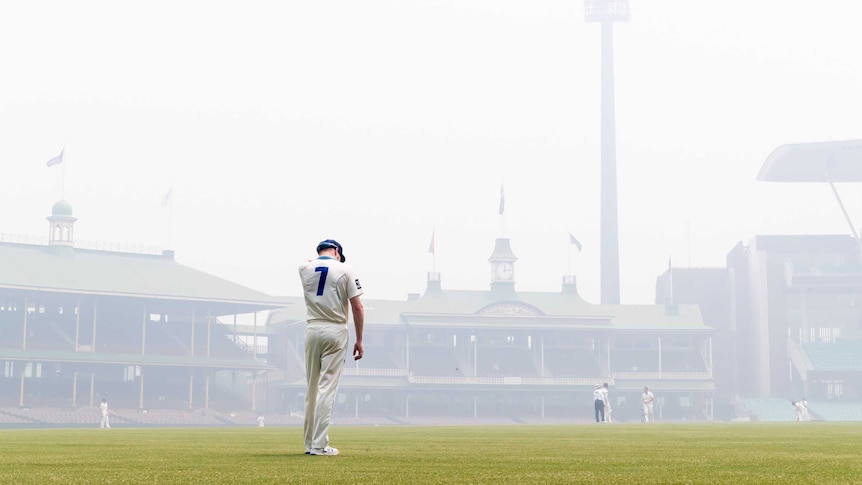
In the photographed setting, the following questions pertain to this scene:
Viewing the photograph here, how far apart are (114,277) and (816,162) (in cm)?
5156

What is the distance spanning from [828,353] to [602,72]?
4240 cm

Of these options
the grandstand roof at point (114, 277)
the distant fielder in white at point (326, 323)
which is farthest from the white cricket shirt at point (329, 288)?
the grandstand roof at point (114, 277)

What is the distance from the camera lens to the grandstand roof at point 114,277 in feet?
237

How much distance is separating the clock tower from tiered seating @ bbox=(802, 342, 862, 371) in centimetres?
2330

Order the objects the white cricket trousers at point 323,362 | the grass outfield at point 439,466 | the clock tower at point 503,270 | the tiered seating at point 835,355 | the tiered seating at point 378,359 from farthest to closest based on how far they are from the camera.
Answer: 1. the clock tower at point 503,270
2. the tiered seating at point 378,359
3. the tiered seating at point 835,355
4. the white cricket trousers at point 323,362
5. the grass outfield at point 439,466

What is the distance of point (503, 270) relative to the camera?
99.1m

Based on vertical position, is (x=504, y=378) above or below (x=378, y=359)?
below

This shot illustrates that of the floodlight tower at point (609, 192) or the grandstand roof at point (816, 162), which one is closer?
the grandstand roof at point (816, 162)

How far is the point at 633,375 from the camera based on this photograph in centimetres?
8588

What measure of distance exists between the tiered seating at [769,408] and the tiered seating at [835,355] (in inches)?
145

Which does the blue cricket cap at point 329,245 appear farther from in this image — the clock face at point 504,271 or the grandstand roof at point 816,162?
the clock face at point 504,271

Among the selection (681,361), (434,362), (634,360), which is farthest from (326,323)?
(681,361)

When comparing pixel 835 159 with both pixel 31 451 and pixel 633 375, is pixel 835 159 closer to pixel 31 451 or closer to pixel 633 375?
pixel 633 375

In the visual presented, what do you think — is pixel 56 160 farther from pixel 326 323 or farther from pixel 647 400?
pixel 326 323
